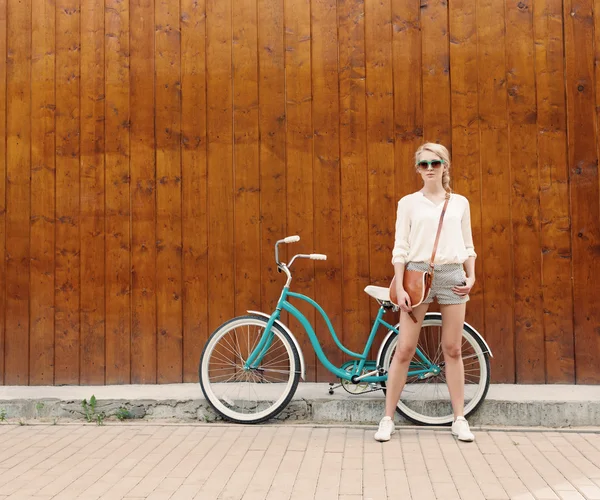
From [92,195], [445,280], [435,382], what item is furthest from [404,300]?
[92,195]

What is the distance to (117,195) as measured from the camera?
5336 millimetres

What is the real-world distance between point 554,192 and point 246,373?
9.10 ft

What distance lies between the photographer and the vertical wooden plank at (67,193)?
5336mm

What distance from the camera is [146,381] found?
5.29 m

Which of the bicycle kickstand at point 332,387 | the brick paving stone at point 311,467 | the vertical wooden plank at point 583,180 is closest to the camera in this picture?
the brick paving stone at point 311,467

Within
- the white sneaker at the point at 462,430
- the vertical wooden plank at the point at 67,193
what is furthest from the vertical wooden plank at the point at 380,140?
the vertical wooden plank at the point at 67,193

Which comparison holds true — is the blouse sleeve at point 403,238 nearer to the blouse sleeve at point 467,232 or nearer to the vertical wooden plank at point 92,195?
the blouse sleeve at point 467,232

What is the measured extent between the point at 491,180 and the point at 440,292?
4.08 ft

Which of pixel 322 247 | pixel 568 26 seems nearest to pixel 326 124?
pixel 322 247

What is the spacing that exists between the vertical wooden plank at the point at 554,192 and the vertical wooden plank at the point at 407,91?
0.93 metres

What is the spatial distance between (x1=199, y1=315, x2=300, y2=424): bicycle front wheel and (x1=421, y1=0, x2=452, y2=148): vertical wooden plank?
6.58 ft

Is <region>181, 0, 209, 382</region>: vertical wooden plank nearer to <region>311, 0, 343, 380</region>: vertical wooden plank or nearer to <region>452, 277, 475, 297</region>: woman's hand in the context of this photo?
<region>311, 0, 343, 380</region>: vertical wooden plank

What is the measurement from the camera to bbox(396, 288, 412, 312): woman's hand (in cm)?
433

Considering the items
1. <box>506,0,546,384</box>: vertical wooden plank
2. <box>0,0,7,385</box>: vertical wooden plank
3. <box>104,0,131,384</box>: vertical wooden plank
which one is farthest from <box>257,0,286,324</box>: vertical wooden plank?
<box>0,0,7,385</box>: vertical wooden plank
